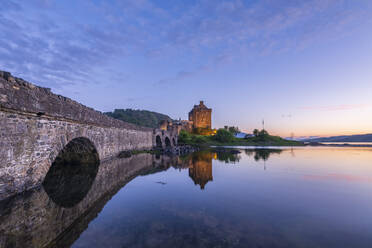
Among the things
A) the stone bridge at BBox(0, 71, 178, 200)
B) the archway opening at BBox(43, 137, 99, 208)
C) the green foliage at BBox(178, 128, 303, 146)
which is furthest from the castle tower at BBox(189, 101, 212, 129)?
the stone bridge at BBox(0, 71, 178, 200)

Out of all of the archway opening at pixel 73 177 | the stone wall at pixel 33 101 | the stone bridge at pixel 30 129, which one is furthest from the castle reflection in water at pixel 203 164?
the stone wall at pixel 33 101

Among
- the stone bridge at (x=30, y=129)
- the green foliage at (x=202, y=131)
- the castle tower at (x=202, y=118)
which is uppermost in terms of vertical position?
the castle tower at (x=202, y=118)

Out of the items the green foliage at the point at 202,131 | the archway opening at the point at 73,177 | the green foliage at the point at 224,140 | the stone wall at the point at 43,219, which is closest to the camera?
the stone wall at the point at 43,219

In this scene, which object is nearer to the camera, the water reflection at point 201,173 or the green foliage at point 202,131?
the water reflection at point 201,173

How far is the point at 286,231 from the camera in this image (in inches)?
197

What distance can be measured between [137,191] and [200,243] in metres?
5.56

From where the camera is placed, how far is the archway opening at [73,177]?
7.66 m

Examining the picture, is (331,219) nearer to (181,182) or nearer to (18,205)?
(181,182)

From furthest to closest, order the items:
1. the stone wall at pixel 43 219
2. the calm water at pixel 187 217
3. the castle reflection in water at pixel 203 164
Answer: the castle reflection in water at pixel 203 164 < the calm water at pixel 187 217 < the stone wall at pixel 43 219

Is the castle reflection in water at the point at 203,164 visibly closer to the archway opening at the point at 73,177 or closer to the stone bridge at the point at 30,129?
the archway opening at the point at 73,177

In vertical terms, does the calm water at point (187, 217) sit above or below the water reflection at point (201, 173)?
above

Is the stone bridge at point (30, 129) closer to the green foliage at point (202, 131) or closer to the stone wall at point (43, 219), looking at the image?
the stone wall at point (43, 219)

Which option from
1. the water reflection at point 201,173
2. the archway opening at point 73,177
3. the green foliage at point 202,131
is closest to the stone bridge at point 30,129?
the archway opening at point 73,177

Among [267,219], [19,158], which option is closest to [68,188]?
[19,158]
